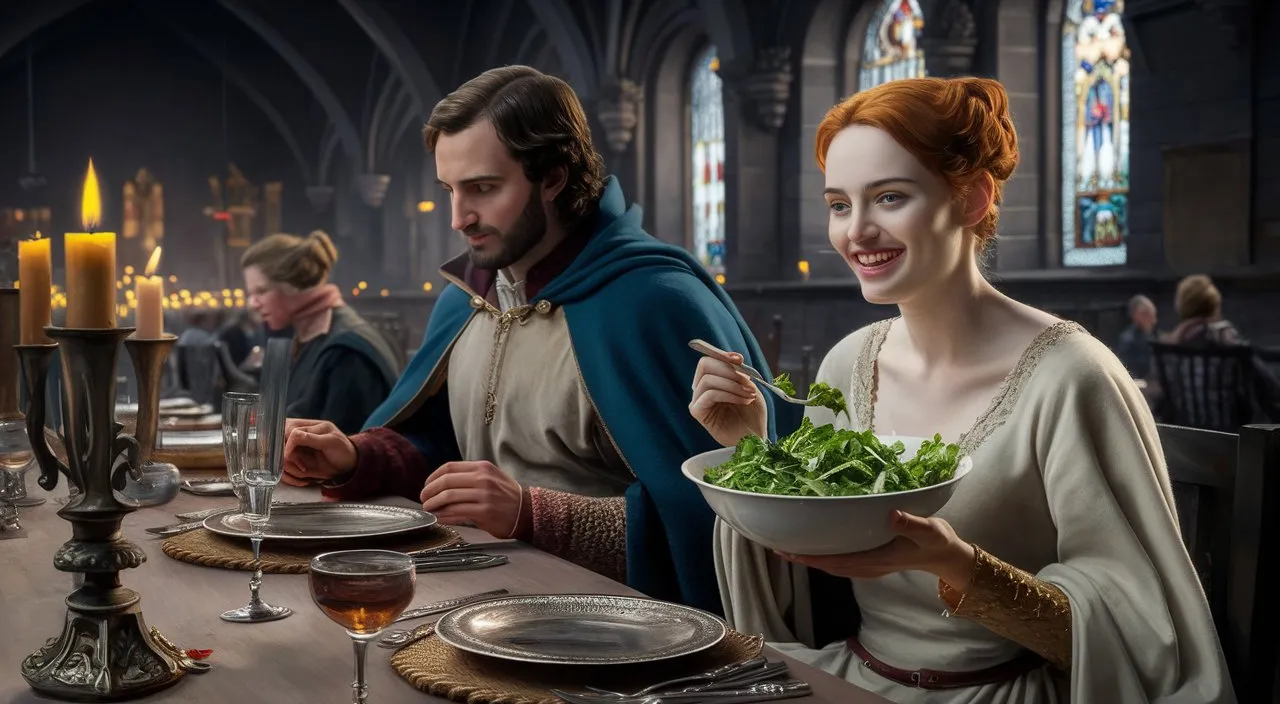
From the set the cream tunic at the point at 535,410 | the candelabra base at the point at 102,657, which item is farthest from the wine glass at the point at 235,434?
the cream tunic at the point at 535,410

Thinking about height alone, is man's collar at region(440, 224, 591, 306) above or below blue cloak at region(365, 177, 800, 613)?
above

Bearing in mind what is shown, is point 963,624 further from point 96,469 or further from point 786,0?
point 786,0

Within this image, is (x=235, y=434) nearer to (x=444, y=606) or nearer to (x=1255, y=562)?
(x=444, y=606)

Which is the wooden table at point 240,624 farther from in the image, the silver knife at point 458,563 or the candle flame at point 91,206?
the candle flame at point 91,206

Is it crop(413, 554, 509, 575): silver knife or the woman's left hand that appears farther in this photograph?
crop(413, 554, 509, 575): silver knife

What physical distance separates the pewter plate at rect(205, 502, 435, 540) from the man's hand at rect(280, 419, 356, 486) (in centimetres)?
24

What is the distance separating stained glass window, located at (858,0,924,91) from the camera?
1122 centimetres

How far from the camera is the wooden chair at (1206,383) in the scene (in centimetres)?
612

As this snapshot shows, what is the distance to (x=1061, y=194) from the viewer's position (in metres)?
10.3

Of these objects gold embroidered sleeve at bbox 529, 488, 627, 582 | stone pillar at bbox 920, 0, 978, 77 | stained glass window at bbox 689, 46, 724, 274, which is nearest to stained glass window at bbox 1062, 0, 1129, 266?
stone pillar at bbox 920, 0, 978, 77

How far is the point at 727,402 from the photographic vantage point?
205 cm

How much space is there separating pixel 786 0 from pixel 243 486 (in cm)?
1062

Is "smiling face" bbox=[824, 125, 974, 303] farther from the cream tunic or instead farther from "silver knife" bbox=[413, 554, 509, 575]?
the cream tunic

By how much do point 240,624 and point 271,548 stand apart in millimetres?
445
